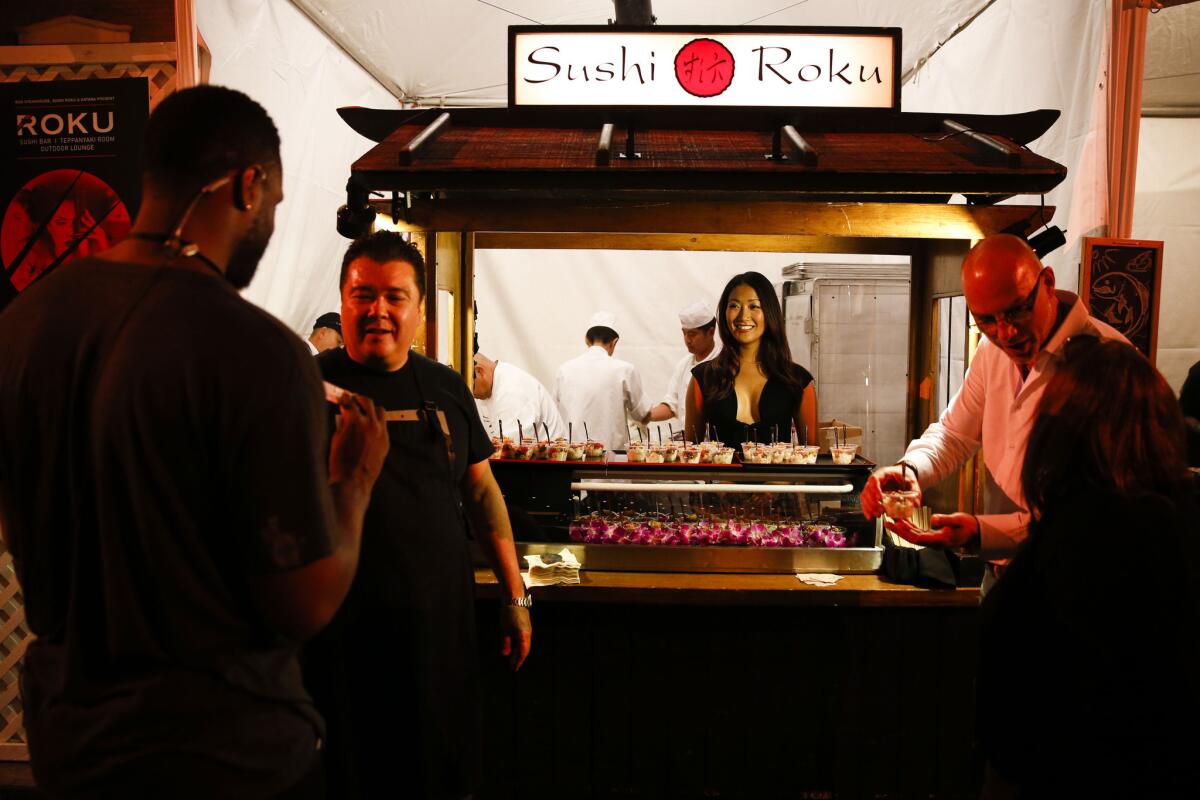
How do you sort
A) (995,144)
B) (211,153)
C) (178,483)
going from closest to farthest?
(178,483), (211,153), (995,144)

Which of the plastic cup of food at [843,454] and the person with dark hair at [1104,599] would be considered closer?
the person with dark hair at [1104,599]

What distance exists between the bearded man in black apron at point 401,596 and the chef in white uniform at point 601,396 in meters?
3.78

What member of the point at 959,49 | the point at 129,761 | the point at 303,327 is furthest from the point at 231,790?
the point at 959,49

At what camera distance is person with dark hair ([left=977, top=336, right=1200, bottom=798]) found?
5.57ft

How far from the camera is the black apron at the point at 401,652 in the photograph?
2369mm

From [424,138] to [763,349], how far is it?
8.03ft

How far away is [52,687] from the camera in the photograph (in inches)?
53.4

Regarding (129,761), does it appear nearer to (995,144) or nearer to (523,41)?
(523,41)

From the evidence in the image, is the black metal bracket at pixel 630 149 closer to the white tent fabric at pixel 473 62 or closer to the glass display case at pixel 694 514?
the glass display case at pixel 694 514

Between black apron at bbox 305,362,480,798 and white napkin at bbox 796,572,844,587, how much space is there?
1.44m

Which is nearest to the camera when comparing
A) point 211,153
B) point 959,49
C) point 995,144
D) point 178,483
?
point 178,483

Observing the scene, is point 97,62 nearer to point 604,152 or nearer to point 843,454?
point 604,152

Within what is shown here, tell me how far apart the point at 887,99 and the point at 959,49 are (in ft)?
7.89

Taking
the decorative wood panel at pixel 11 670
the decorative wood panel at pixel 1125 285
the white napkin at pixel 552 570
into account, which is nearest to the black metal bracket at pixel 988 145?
the decorative wood panel at pixel 1125 285
